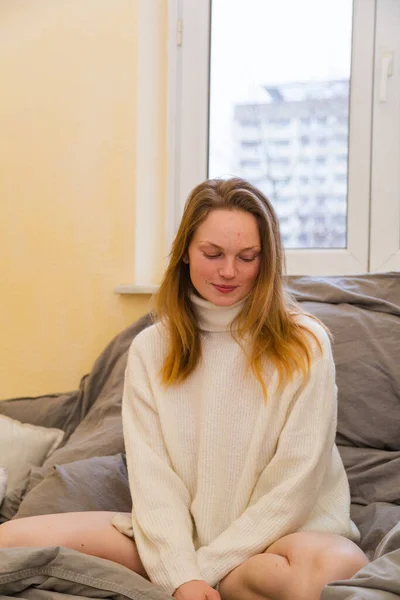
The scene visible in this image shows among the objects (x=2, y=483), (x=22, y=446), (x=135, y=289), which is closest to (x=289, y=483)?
(x=2, y=483)

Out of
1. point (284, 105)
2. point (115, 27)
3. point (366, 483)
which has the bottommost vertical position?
point (366, 483)

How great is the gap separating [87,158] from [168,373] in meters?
1.22

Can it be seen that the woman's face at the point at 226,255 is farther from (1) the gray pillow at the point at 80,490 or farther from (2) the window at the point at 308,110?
(2) the window at the point at 308,110

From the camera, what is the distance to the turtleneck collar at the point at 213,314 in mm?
1552

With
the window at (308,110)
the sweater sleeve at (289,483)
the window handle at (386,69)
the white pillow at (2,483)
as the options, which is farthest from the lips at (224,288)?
the window handle at (386,69)

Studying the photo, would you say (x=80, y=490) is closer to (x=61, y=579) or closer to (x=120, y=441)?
(x=120, y=441)

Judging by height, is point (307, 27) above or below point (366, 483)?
above

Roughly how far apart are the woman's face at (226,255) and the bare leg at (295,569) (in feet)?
1.56

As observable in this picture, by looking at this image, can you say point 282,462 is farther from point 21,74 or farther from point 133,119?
point 21,74

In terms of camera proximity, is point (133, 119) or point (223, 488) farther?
point (133, 119)

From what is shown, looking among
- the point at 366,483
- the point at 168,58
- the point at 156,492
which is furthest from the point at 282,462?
the point at 168,58

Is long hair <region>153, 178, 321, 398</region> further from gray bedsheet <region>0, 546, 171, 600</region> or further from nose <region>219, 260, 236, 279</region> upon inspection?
gray bedsheet <region>0, 546, 171, 600</region>

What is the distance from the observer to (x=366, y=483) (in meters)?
1.77

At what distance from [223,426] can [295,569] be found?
34 cm
